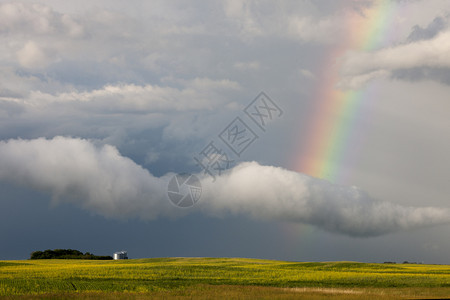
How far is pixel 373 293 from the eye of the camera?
5162 centimetres

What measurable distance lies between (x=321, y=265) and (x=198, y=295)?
64.5m

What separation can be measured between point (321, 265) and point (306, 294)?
59530 millimetres

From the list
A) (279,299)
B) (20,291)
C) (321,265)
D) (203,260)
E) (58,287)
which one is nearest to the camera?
(279,299)

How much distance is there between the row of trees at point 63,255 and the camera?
17288 cm

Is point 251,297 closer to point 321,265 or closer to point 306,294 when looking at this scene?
point 306,294

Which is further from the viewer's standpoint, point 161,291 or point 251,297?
point 161,291

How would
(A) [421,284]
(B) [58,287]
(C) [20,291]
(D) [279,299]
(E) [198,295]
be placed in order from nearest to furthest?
(D) [279,299] → (E) [198,295] → (C) [20,291] → (B) [58,287] → (A) [421,284]

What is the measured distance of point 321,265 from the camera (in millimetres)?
105812

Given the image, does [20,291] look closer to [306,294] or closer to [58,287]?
[58,287]

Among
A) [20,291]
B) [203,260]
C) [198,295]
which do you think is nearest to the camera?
[198,295]

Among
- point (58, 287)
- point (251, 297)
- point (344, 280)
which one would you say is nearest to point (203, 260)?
point (344, 280)

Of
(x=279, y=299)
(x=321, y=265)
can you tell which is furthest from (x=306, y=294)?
(x=321, y=265)

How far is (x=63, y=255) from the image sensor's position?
178m

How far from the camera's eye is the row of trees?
173 metres
